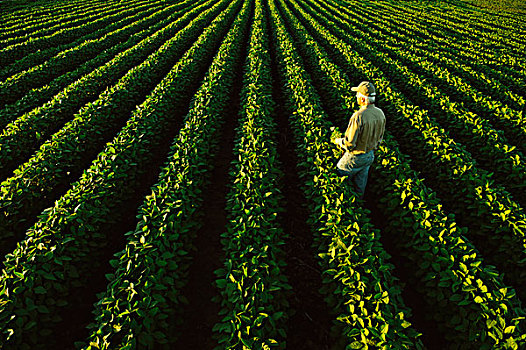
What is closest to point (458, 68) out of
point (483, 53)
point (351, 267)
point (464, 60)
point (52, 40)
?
point (464, 60)

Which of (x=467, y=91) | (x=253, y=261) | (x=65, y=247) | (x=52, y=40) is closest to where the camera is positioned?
(x=253, y=261)

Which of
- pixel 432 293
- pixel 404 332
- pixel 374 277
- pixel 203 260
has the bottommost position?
pixel 203 260

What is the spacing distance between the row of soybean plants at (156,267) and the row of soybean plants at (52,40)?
14.1 m

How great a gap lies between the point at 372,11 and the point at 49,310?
37037mm

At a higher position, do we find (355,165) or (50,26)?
(50,26)

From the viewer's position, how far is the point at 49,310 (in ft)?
11.6

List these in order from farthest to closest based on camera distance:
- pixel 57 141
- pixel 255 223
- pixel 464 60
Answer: pixel 464 60 < pixel 57 141 < pixel 255 223

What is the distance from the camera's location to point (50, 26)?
20859 millimetres

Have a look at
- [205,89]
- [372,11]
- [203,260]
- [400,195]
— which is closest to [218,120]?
[205,89]

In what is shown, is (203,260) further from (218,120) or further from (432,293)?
(218,120)

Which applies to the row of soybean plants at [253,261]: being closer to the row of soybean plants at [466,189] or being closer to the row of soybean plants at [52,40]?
the row of soybean plants at [466,189]

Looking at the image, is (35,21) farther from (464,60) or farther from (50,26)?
(464,60)

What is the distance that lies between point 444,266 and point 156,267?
383 centimetres

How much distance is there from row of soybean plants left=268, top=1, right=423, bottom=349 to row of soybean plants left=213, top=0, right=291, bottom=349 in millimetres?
696
